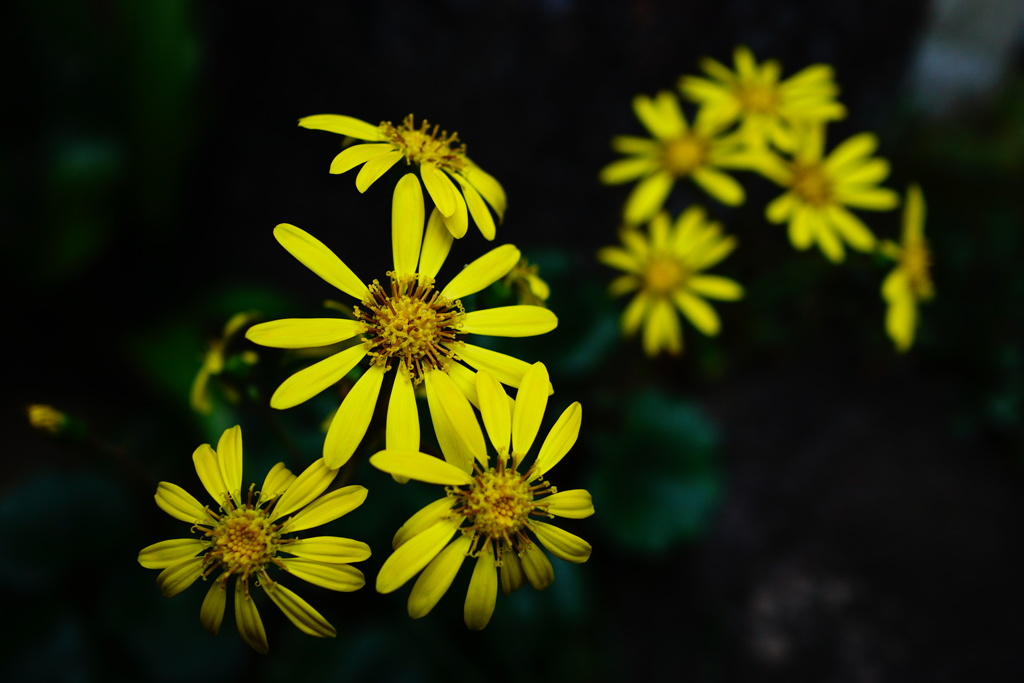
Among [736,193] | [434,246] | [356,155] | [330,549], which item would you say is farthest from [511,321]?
[736,193]

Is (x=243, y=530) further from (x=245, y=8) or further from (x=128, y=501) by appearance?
(x=245, y=8)

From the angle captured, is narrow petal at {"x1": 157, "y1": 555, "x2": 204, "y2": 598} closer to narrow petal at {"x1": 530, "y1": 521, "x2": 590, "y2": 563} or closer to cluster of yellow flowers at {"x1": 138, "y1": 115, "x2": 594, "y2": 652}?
cluster of yellow flowers at {"x1": 138, "y1": 115, "x2": 594, "y2": 652}

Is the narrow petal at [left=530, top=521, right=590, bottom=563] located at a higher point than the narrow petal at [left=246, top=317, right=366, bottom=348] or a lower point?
lower

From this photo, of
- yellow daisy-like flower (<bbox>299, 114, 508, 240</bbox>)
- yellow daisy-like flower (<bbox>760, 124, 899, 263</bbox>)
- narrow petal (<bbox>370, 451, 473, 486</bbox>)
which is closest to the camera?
narrow petal (<bbox>370, 451, 473, 486</bbox>)

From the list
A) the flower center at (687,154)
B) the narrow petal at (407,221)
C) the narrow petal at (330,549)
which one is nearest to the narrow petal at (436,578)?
the narrow petal at (330,549)

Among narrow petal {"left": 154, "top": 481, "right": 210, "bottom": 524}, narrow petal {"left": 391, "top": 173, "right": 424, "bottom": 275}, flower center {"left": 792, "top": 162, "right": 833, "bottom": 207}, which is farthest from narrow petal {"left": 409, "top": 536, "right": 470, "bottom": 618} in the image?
flower center {"left": 792, "top": 162, "right": 833, "bottom": 207}

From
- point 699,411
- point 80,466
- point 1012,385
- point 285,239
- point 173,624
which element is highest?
point 1012,385

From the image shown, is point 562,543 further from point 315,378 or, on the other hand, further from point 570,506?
point 315,378

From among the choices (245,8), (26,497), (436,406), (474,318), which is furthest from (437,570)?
(245,8)
